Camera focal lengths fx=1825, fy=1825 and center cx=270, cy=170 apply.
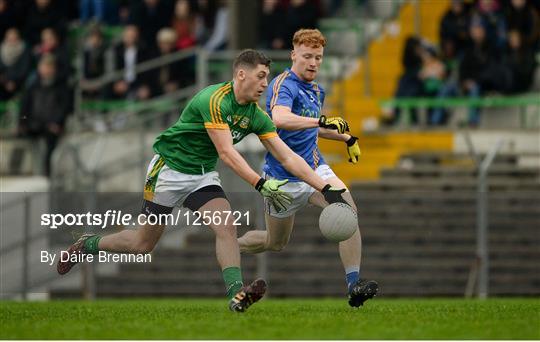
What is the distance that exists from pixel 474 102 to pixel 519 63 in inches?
31.9

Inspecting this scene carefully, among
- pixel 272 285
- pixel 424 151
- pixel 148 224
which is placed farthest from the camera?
pixel 424 151

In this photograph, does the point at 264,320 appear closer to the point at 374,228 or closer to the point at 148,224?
the point at 148,224

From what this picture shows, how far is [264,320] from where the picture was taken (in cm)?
1377

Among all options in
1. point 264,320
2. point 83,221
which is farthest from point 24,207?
point 264,320

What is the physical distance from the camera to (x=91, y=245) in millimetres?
15703

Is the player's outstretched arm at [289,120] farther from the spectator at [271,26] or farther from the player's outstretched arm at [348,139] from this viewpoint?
the spectator at [271,26]

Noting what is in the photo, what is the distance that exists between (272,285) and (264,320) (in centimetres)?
886

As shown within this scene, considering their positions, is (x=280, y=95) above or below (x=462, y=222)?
above

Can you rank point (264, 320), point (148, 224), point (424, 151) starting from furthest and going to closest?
point (424, 151) < point (148, 224) < point (264, 320)

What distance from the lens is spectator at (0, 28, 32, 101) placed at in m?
27.2

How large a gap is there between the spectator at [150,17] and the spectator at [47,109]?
1896mm

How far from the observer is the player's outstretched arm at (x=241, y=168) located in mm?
14266

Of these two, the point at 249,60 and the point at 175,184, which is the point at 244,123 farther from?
the point at 175,184

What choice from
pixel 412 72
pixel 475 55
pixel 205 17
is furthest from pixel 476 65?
pixel 205 17
